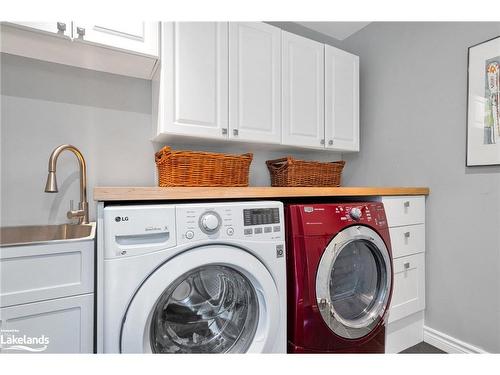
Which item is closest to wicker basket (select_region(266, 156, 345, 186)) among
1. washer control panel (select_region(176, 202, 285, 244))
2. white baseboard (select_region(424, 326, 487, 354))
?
washer control panel (select_region(176, 202, 285, 244))

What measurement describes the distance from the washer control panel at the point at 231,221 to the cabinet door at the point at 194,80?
622 millimetres

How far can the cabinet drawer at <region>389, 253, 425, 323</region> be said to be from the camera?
1.63 meters

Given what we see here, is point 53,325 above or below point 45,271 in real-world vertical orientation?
below

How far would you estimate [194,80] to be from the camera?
1543 mm

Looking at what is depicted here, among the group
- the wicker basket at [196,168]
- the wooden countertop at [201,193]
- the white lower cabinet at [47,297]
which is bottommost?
the white lower cabinet at [47,297]

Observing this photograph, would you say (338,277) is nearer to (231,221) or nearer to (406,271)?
(406,271)

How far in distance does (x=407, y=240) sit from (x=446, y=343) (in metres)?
0.67

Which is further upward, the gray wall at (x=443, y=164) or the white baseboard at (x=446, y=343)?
the gray wall at (x=443, y=164)

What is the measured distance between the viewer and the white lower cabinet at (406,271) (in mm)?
1626

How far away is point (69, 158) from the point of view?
5.27 ft

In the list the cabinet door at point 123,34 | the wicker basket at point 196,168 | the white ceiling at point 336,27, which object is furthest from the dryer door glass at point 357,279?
the white ceiling at point 336,27

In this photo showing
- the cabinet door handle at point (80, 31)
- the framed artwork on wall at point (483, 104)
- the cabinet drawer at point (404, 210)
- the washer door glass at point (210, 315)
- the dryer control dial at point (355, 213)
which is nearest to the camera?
the washer door glass at point (210, 315)

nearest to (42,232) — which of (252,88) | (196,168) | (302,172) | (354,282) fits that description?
(196,168)

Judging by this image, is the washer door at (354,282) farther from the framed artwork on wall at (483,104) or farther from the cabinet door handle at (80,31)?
the cabinet door handle at (80,31)
